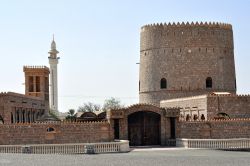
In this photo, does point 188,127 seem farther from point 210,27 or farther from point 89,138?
point 210,27

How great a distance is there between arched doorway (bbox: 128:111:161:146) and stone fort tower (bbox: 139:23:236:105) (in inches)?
521

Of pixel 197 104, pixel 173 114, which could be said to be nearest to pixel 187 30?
pixel 197 104

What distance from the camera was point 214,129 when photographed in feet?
107

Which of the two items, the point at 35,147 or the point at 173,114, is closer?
the point at 35,147

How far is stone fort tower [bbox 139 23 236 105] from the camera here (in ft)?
151

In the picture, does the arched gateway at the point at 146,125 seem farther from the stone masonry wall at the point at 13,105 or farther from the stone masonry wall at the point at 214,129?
the stone masonry wall at the point at 13,105

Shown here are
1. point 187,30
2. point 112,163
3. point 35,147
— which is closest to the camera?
point 112,163

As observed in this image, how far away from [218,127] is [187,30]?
49.1 feet

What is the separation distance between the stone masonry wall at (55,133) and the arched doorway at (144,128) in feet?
4.93

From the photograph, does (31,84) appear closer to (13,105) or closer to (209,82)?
(13,105)

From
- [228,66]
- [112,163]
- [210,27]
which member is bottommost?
[112,163]

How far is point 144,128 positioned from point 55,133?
500cm

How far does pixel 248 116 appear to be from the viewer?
1473 inches

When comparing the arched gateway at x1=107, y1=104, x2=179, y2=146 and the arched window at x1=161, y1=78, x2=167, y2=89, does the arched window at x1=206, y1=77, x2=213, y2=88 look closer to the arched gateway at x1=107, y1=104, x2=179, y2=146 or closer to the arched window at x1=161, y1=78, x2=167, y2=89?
the arched window at x1=161, y1=78, x2=167, y2=89
